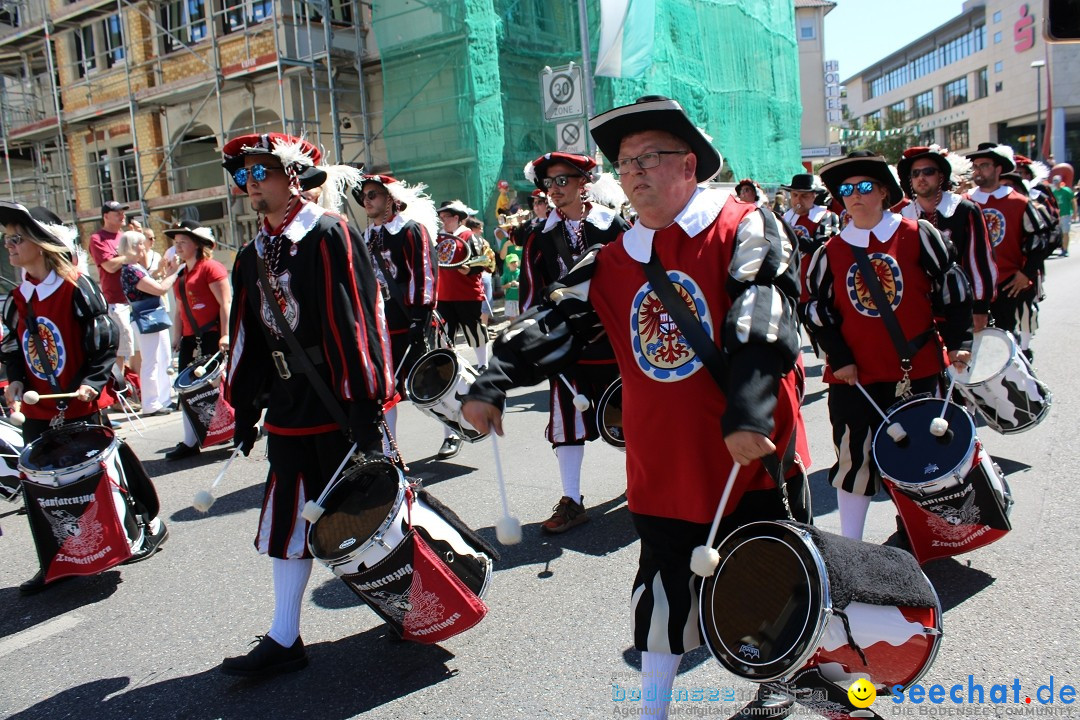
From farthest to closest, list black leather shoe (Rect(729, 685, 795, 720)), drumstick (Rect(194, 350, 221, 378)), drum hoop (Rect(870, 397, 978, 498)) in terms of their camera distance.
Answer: drumstick (Rect(194, 350, 221, 378))
drum hoop (Rect(870, 397, 978, 498))
black leather shoe (Rect(729, 685, 795, 720))

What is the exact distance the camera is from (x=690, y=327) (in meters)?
2.35

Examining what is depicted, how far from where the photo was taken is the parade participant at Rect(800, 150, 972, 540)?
13.1 feet

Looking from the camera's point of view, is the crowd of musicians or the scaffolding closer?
the crowd of musicians

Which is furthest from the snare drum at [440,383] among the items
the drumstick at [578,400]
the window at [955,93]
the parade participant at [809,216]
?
the window at [955,93]

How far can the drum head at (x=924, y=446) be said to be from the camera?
12.0 feet

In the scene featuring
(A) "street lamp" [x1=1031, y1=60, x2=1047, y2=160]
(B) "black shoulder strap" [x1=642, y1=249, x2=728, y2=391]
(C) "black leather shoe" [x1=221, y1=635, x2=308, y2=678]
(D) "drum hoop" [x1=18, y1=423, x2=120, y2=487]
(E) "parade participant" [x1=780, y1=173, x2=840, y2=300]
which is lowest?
(C) "black leather shoe" [x1=221, y1=635, x2=308, y2=678]

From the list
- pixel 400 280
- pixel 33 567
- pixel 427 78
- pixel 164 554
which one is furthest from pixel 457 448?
pixel 427 78

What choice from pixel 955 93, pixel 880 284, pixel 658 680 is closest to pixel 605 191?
pixel 880 284

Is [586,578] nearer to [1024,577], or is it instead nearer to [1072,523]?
[1024,577]

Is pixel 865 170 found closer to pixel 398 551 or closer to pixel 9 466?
pixel 398 551

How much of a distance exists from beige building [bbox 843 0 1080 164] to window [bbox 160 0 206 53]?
142 feet

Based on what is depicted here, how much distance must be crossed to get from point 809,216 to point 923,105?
73983mm

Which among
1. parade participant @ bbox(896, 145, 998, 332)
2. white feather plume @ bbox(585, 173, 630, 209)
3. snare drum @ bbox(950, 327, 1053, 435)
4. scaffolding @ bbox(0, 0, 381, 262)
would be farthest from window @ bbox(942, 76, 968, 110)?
white feather plume @ bbox(585, 173, 630, 209)

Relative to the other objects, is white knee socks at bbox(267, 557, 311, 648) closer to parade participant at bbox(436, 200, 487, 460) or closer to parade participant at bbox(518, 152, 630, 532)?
parade participant at bbox(518, 152, 630, 532)
